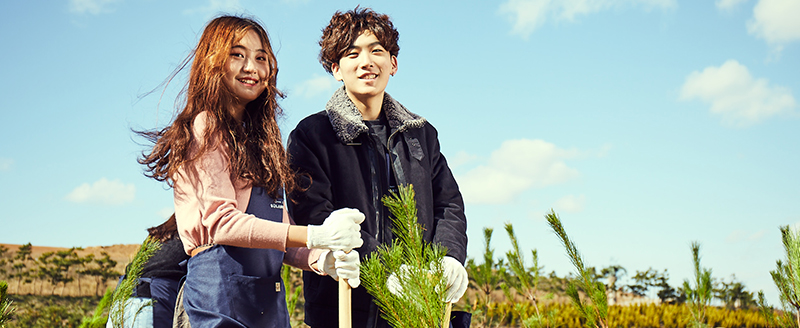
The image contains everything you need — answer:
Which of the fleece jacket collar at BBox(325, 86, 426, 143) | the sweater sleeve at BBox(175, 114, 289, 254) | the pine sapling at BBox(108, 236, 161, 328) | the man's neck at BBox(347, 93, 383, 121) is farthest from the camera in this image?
the man's neck at BBox(347, 93, 383, 121)

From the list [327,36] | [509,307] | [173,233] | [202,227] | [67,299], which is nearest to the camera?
[202,227]

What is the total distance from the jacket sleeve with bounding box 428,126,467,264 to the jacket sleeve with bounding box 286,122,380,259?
31 cm

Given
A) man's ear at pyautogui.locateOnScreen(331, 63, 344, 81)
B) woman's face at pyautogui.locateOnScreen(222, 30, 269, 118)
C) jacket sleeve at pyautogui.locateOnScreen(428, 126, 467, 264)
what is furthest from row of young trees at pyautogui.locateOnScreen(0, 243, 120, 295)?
woman's face at pyautogui.locateOnScreen(222, 30, 269, 118)

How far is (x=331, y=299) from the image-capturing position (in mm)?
2004

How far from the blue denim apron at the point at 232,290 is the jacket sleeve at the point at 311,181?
293 mm

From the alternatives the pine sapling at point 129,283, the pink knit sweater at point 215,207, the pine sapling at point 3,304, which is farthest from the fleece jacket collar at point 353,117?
the pine sapling at point 3,304

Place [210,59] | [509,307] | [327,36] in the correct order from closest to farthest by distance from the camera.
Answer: [210,59] < [327,36] < [509,307]

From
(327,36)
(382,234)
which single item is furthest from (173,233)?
(327,36)

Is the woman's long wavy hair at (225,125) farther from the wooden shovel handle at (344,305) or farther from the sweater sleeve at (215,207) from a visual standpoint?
the wooden shovel handle at (344,305)

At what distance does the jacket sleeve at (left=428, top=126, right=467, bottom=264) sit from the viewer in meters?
2.13

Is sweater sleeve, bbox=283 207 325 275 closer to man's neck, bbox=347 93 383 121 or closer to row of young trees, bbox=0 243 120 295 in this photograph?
man's neck, bbox=347 93 383 121

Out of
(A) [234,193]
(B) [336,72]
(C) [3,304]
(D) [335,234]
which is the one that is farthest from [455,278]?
(C) [3,304]

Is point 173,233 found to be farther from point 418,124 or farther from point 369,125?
point 418,124

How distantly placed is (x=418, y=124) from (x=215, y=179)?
3.06ft
